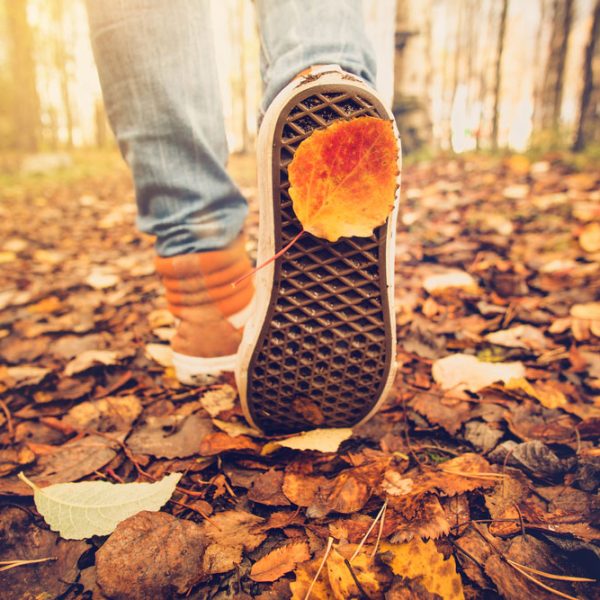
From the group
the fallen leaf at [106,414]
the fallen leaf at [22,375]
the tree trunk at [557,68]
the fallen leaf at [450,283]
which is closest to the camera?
the fallen leaf at [106,414]

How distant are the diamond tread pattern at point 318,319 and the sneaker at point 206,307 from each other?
0.73 ft

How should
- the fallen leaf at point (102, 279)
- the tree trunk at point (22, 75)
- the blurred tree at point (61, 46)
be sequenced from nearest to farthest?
the fallen leaf at point (102, 279) < the tree trunk at point (22, 75) < the blurred tree at point (61, 46)

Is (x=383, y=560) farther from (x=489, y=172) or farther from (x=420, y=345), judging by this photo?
(x=489, y=172)

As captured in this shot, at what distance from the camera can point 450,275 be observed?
1.63 m

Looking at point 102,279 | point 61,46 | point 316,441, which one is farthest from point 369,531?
point 61,46

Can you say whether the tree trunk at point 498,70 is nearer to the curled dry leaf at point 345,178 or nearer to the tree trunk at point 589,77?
the tree trunk at point 589,77

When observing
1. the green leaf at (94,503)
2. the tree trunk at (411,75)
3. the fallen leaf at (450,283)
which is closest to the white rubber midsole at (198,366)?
the green leaf at (94,503)

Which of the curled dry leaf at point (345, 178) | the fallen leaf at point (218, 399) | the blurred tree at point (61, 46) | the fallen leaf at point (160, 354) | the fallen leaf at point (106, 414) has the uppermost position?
the blurred tree at point (61, 46)

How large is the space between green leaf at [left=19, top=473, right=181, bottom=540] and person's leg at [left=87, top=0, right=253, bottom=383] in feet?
1.16

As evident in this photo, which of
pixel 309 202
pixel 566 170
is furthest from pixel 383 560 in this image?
pixel 566 170

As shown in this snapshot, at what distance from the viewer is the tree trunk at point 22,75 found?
29.3 ft

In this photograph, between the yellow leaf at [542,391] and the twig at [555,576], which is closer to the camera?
the twig at [555,576]

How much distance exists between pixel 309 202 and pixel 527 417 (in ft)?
2.08

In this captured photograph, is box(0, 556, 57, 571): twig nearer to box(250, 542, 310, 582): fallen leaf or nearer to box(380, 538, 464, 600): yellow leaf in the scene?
box(250, 542, 310, 582): fallen leaf
